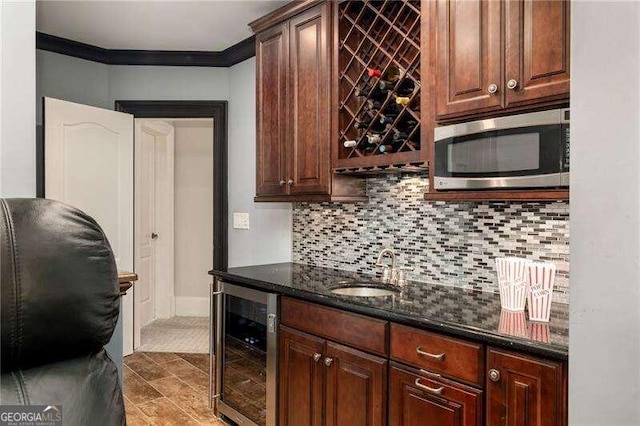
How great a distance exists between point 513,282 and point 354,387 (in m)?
0.76

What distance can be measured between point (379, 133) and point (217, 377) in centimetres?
173

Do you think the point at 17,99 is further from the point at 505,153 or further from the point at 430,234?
the point at 430,234

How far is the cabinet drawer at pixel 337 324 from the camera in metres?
1.77

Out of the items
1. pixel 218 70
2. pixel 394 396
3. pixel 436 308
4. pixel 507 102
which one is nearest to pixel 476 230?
pixel 436 308

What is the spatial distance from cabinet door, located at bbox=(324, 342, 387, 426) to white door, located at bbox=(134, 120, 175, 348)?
3218mm

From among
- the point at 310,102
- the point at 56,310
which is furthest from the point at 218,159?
the point at 56,310

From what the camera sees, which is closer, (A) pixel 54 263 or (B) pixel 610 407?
(B) pixel 610 407

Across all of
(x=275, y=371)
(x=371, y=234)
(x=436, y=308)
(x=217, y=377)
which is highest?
(x=371, y=234)

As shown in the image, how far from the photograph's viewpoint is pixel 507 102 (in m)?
1.65

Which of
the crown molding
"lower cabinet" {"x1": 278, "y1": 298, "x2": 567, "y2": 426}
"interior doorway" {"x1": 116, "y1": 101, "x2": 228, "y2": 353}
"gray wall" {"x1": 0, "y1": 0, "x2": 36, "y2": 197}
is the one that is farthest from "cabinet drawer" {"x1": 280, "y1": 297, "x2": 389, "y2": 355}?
"interior doorway" {"x1": 116, "y1": 101, "x2": 228, "y2": 353}

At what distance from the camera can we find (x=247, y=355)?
2.49 m

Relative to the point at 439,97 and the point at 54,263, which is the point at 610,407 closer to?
the point at 54,263

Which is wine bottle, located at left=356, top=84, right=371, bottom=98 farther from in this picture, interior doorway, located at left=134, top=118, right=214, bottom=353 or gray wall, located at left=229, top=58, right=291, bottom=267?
interior doorway, located at left=134, top=118, right=214, bottom=353

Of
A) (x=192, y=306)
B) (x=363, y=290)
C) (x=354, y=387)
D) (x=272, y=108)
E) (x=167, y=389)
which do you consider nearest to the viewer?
(x=354, y=387)
